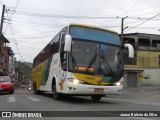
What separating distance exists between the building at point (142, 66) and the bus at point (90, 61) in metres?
38.0

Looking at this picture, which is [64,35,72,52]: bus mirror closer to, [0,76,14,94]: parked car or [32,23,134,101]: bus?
[32,23,134,101]: bus

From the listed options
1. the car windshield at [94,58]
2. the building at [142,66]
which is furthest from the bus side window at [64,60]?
the building at [142,66]

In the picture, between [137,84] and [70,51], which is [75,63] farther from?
[137,84]

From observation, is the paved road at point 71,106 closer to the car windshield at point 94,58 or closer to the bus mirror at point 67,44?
the car windshield at point 94,58

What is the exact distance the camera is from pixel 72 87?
15.5 m

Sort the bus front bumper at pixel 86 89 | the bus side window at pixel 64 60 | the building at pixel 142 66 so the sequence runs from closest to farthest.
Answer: the bus front bumper at pixel 86 89 → the bus side window at pixel 64 60 → the building at pixel 142 66

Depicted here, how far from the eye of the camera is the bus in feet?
51.0

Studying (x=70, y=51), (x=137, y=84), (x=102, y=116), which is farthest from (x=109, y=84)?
(x=137, y=84)

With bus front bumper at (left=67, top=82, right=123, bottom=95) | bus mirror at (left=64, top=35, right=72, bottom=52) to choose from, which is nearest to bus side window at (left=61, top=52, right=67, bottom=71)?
bus front bumper at (left=67, top=82, right=123, bottom=95)

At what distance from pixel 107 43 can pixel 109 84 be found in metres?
1.91

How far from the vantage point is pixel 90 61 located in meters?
15.8

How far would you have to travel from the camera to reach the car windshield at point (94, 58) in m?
15.6

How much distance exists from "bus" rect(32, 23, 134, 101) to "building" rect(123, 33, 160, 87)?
37987mm

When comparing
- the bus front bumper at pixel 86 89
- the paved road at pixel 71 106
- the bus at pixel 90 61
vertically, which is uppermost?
the bus at pixel 90 61
